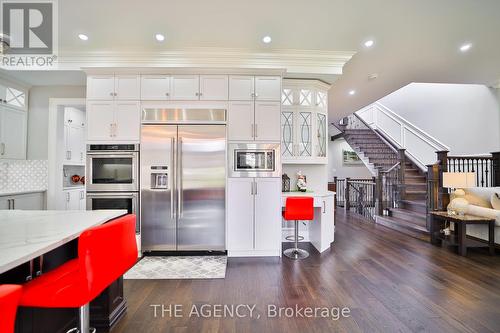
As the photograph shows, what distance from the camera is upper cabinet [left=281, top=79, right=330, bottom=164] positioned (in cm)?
412

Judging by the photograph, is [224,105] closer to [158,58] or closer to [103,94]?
[158,58]

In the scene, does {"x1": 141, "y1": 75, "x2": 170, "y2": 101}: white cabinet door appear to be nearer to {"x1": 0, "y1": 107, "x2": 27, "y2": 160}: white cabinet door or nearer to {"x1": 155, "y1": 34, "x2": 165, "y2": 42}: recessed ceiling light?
{"x1": 155, "y1": 34, "x2": 165, "y2": 42}: recessed ceiling light

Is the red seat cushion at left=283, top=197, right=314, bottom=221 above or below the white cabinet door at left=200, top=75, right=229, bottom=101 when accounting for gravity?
below

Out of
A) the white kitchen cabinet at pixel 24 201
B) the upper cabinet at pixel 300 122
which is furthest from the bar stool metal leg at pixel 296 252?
the white kitchen cabinet at pixel 24 201

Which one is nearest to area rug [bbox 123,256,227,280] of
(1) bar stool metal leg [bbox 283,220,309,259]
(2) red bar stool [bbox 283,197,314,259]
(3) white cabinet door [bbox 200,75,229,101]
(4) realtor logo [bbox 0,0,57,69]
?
(1) bar stool metal leg [bbox 283,220,309,259]

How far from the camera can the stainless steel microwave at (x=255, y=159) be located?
348cm

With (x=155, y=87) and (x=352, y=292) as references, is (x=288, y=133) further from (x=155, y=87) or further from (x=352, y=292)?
(x=352, y=292)

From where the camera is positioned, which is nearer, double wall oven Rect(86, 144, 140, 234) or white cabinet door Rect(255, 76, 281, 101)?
double wall oven Rect(86, 144, 140, 234)

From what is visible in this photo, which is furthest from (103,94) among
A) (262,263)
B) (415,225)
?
(415,225)

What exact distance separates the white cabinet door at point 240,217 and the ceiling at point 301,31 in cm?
212

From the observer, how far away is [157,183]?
3.44m

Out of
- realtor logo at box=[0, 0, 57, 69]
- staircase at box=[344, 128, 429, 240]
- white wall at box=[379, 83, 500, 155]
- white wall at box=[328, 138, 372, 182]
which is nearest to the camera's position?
realtor logo at box=[0, 0, 57, 69]

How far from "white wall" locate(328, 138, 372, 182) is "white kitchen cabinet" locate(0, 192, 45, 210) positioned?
949 cm

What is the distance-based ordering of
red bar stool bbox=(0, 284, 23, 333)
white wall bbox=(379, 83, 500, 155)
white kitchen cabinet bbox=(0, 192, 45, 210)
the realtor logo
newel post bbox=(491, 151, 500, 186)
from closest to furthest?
red bar stool bbox=(0, 284, 23, 333) → the realtor logo → white kitchen cabinet bbox=(0, 192, 45, 210) → newel post bbox=(491, 151, 500, 186) → white wall bbox=(379, 83, 500, 155)
